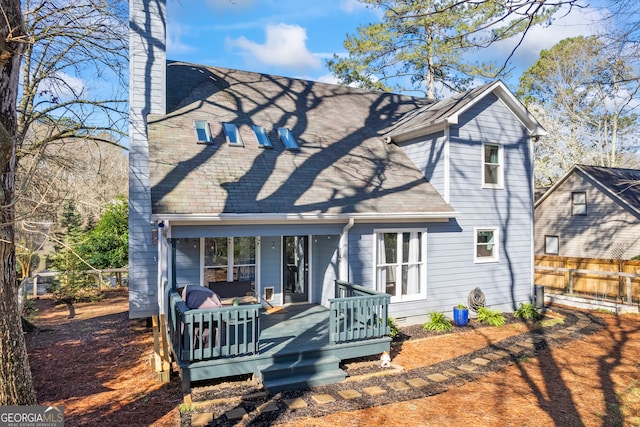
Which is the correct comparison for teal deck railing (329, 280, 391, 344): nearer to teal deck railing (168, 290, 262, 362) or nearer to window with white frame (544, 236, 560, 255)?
teal deck railing (168, 290, 262, 362)

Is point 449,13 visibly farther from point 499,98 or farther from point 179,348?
point 179,348

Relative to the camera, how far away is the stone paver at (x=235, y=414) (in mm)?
5285

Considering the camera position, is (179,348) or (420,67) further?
(420,67)

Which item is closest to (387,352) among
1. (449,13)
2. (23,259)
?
(23,259)

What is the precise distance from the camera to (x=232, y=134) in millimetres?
10156

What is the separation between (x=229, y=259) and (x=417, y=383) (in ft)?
16.8

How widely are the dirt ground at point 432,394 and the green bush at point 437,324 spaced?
1.04ft

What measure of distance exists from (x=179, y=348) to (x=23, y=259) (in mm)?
12263

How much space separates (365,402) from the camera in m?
5.88

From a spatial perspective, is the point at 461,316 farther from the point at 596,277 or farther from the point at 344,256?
the point at 596,277

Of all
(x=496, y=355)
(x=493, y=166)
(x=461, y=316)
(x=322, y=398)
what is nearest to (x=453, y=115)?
(x=493, y=166)

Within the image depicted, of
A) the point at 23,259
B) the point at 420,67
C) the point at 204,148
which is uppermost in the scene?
the point at 420,67

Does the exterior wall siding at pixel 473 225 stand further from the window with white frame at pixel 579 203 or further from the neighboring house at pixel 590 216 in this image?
the window with white frame at pixel 579 203

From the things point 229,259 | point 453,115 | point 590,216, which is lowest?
point 229,259
